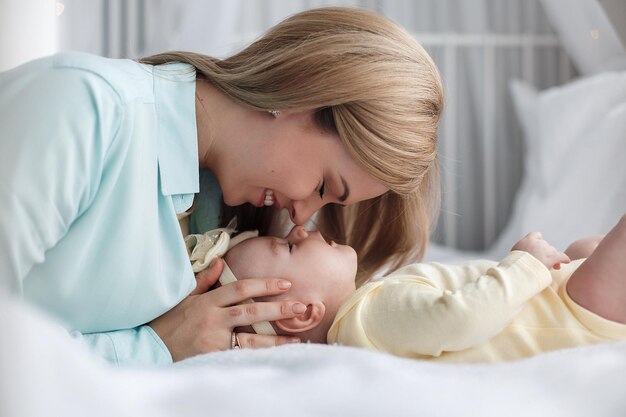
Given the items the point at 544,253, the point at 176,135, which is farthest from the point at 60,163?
the point at 544,253

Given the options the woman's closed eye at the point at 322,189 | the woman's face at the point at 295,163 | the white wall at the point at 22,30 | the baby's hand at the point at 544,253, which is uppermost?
the white wall at the point at 22,30

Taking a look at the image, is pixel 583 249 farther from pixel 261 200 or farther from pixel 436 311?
pixel 261 200

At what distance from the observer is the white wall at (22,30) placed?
0.50 metres

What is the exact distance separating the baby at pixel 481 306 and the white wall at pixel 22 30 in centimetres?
63

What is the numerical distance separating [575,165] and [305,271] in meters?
1.30

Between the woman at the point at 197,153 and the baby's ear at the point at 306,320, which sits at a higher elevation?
the woman at the point at 197,153

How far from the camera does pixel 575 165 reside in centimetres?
232

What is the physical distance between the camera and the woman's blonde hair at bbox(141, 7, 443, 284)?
1.22 m

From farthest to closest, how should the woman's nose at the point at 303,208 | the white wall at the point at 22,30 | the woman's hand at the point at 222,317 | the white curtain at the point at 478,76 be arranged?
the white curtain at the point at 478,76 → the woman's nose at the point at 303,208 → the woman's hand at the point at 222,317 → the white wall at the point at 22,30

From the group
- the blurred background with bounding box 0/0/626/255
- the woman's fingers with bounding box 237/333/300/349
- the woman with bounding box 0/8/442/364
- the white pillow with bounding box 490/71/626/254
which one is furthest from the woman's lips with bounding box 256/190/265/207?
the blurred background with bounding box 0/0/626/255

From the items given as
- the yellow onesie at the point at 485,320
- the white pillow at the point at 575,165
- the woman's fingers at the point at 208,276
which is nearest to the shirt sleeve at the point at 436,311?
the yellow onesie at the point at 485,320

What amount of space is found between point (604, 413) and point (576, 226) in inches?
57.0

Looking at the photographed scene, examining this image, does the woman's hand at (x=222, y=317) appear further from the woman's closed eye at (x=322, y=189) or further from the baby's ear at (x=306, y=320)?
the woman's closed eye at (x=322, y=189)

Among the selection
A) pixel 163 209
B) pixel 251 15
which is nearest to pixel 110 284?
pixel 163 209
